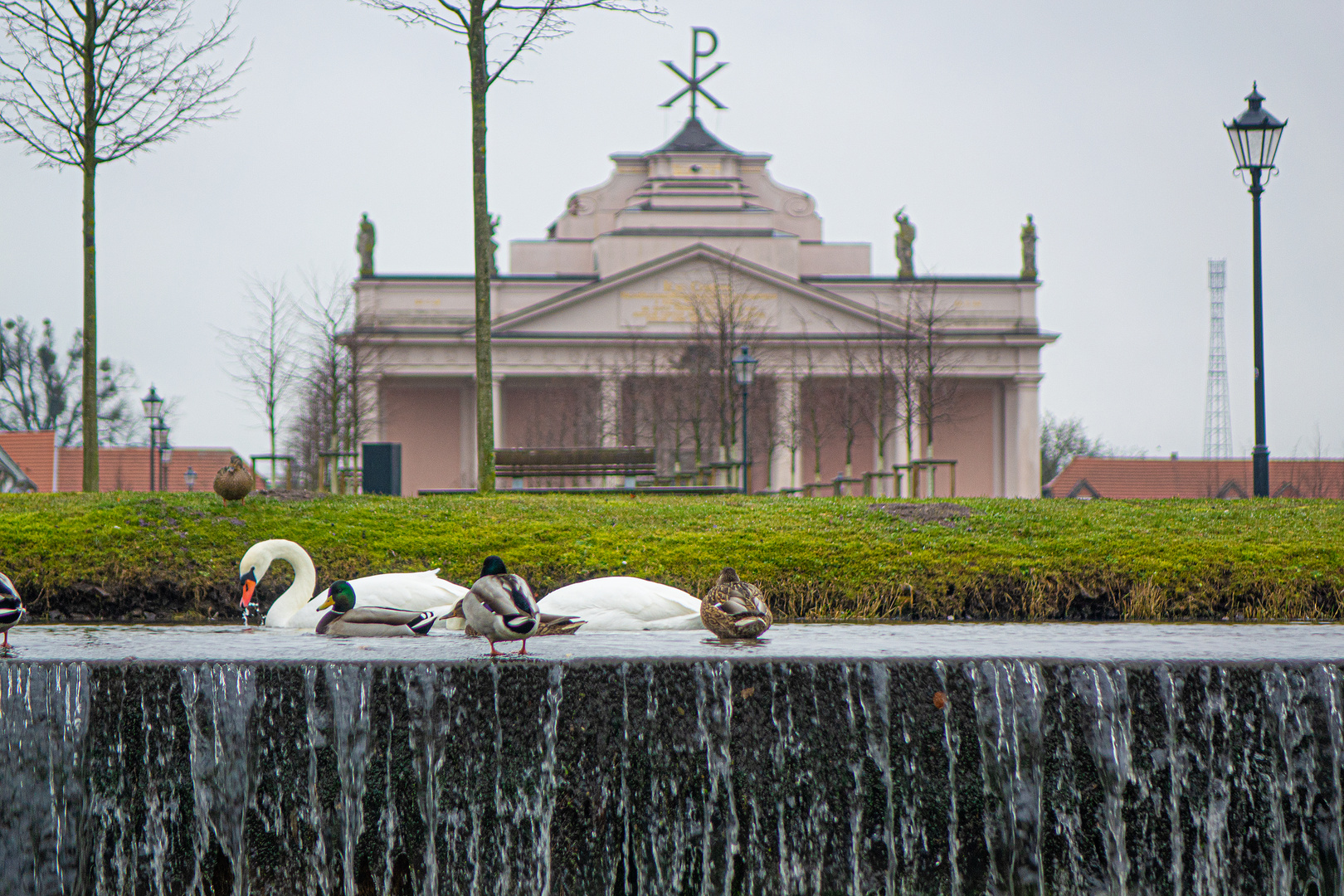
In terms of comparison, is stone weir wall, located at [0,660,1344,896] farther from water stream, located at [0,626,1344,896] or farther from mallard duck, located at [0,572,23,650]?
mallard duck, located at [0,572,23,650]

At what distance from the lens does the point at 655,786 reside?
5375mm

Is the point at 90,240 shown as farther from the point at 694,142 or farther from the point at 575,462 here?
the point at 694,142

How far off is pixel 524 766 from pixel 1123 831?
259 cm

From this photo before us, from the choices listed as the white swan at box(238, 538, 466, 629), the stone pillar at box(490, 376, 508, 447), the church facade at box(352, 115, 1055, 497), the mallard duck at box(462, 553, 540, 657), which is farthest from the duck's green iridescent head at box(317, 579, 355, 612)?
the stone pillar at box(490, 376, 508, 447)

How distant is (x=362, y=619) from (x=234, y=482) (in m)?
5.12

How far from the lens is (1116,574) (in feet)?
34.8

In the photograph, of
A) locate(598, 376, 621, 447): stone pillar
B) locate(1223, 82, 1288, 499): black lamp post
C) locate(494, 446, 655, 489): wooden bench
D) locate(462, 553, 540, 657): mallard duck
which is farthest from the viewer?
locate(598, 376, 621, 447): stone pillar

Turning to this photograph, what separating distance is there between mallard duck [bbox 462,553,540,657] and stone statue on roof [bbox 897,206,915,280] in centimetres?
4427

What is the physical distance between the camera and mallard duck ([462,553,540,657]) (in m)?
5.23

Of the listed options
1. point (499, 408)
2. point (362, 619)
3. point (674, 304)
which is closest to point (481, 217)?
point (362, 619)

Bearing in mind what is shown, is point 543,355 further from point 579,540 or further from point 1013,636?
point 1013,636

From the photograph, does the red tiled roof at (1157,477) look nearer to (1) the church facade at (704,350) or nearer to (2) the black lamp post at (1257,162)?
(1) the church facade at (704,350)

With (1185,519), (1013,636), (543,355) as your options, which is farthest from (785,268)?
(1013,636)

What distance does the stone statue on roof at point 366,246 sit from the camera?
1812 inches
